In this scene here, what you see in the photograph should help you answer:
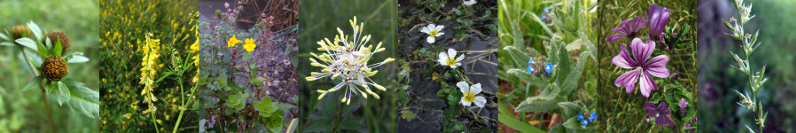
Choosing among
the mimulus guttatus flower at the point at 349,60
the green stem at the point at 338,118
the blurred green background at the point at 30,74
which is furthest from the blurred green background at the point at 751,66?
the blurred green background at the point at 30,74

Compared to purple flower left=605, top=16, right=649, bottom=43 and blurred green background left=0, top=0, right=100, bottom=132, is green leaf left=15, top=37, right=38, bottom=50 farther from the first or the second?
purple flower left=605, top=16, right=649, bottom=43

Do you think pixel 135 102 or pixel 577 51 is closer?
pixel 135 102

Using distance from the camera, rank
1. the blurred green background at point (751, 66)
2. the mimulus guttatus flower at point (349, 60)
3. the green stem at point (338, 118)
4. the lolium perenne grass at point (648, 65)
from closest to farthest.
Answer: the blurred green background at point (751, 66) → the lolium perenne grass at point (648, 65) → the mimulus guttatus flower at point (349, 60) → the green stem at point (338, 118)

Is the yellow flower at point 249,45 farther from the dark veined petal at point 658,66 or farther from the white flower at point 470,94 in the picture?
the dark veined petal at point 658,66

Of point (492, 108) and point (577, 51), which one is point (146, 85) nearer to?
point (492, 108)

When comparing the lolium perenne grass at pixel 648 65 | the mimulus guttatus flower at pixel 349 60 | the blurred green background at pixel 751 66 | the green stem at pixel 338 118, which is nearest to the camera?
the blurred green background at pixel 751 66

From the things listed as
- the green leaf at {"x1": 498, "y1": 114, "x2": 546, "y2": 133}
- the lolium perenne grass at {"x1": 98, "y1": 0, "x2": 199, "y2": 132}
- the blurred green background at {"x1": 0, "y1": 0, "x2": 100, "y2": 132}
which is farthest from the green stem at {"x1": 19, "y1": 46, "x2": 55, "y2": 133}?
the green leaf at {"x1": 498, "y1": 114, "x2": 546, "y2": 133}

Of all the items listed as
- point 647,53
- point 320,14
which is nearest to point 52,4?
point 320,14

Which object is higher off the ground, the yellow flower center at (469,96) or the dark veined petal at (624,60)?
A: the dark veined petal at (624,60)
